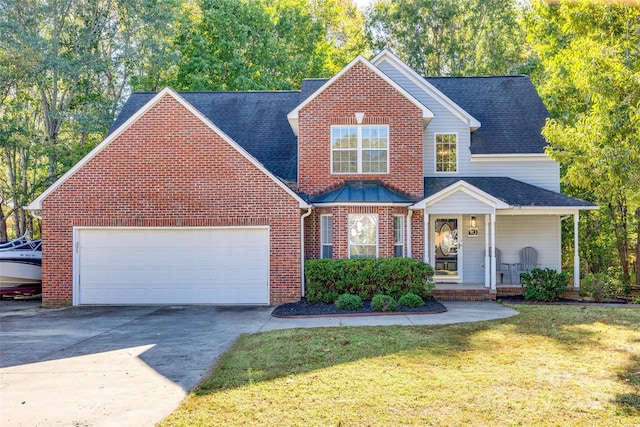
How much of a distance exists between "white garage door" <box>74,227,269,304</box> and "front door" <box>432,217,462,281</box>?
605cm

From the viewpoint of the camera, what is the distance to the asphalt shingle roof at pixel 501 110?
16953mm

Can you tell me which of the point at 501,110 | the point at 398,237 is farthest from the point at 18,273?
the point at 501,110

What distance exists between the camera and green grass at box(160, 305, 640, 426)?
17.7 ft

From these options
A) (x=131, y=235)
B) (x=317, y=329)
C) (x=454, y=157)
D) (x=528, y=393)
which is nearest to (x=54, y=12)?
(x=131, y=235)

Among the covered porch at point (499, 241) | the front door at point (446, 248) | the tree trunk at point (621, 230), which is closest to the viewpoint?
the covered porch at point (499, 241)

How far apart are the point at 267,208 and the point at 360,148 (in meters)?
3.68

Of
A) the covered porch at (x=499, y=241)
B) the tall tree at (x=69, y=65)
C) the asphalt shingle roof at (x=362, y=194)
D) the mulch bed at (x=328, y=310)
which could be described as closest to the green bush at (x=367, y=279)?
the mulch bed at (x=328, y=310)

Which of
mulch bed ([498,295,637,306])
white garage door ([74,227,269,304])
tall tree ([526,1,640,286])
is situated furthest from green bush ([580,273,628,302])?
white garage door ([74,227,269,304])

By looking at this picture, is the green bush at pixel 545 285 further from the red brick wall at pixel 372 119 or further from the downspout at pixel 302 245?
the downspout at pixel 302 245

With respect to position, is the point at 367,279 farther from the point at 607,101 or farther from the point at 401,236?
the point at 607,101

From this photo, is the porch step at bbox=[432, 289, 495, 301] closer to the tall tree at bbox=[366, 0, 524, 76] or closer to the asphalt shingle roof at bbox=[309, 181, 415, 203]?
the asphalt shingle roof at bbox=[309, 181, 415, 203]

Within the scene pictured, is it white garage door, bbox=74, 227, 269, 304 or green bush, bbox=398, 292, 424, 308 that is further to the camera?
white garage door, bbox=74, 227, 269, 304

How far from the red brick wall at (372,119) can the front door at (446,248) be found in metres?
1.98

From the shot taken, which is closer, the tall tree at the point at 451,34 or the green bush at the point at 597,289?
the green bush at the point at 597,289
